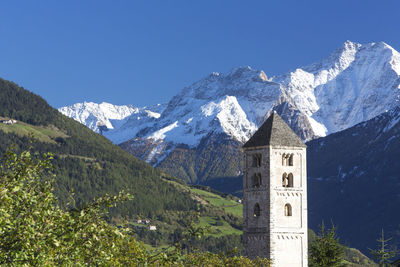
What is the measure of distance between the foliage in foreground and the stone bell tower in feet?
188

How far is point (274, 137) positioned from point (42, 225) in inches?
2631

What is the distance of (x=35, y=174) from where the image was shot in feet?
104

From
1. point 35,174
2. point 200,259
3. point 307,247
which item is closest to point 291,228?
point 307,247

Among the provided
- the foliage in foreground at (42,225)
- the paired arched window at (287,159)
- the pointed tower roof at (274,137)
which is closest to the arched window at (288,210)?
the paired arched window at (287,159)

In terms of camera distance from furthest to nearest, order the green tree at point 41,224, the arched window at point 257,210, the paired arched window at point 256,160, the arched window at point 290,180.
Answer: the paired arched window at point 256,160
the arched window at point 290,180
the arched window at point 257,210
the green tree at point 41,224

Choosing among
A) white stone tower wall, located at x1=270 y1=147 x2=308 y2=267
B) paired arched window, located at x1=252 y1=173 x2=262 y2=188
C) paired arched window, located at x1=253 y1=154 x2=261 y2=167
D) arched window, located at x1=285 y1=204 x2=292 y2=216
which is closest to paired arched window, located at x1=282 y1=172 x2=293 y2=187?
white stone tower wall, located at x1=270 y1=147 x2=308 y2=267

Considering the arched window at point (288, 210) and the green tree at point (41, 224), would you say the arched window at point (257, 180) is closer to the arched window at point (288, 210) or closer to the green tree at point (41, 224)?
the arched window at point (288, 210)

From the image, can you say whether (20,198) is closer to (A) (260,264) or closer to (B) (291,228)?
(A) (260,264)

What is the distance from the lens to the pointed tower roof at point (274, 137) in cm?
9275

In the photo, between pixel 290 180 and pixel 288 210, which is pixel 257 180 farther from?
pixel 288 210

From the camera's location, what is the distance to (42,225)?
92.3 ft

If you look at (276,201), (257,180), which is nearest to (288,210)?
(276,201)

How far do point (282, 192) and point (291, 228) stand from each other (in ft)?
14.4

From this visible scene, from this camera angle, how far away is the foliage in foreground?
27078 mm
